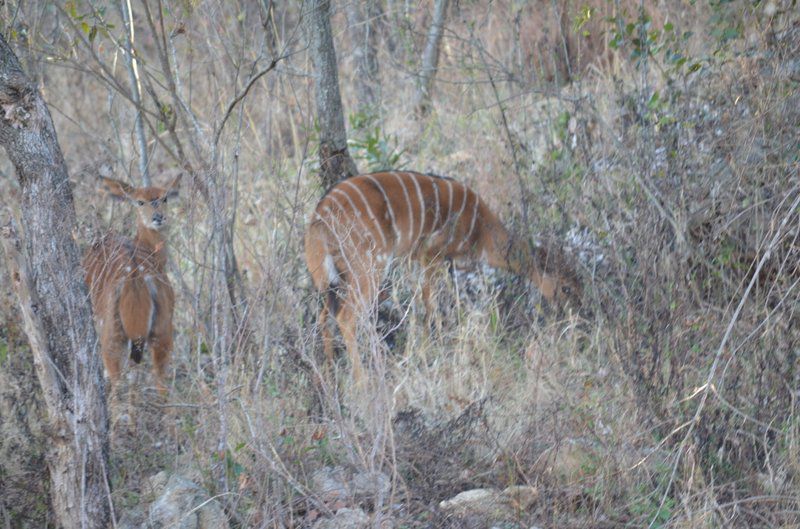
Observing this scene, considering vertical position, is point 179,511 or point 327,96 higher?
point 327,96

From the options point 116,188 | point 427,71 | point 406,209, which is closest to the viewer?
point 116,188

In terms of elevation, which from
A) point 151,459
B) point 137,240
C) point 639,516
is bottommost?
point 639,516

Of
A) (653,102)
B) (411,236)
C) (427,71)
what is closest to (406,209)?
(411,236)

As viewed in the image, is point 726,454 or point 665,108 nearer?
point 726,454

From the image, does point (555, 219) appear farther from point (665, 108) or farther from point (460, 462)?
point (460, 462)

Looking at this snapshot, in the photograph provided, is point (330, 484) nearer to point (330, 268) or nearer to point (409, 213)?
point (330, 268)

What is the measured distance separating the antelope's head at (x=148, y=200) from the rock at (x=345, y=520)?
118 inches

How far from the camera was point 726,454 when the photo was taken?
3.99 m

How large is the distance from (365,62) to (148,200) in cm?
318

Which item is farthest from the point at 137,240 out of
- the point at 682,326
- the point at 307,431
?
the point at 682,326

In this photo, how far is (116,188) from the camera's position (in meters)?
6.04

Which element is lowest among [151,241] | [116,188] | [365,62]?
[151,241]

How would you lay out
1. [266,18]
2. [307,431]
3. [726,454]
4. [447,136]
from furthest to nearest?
[447,136]
[266,18]
[307,431]
[726,454]

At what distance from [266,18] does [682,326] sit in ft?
8.60
